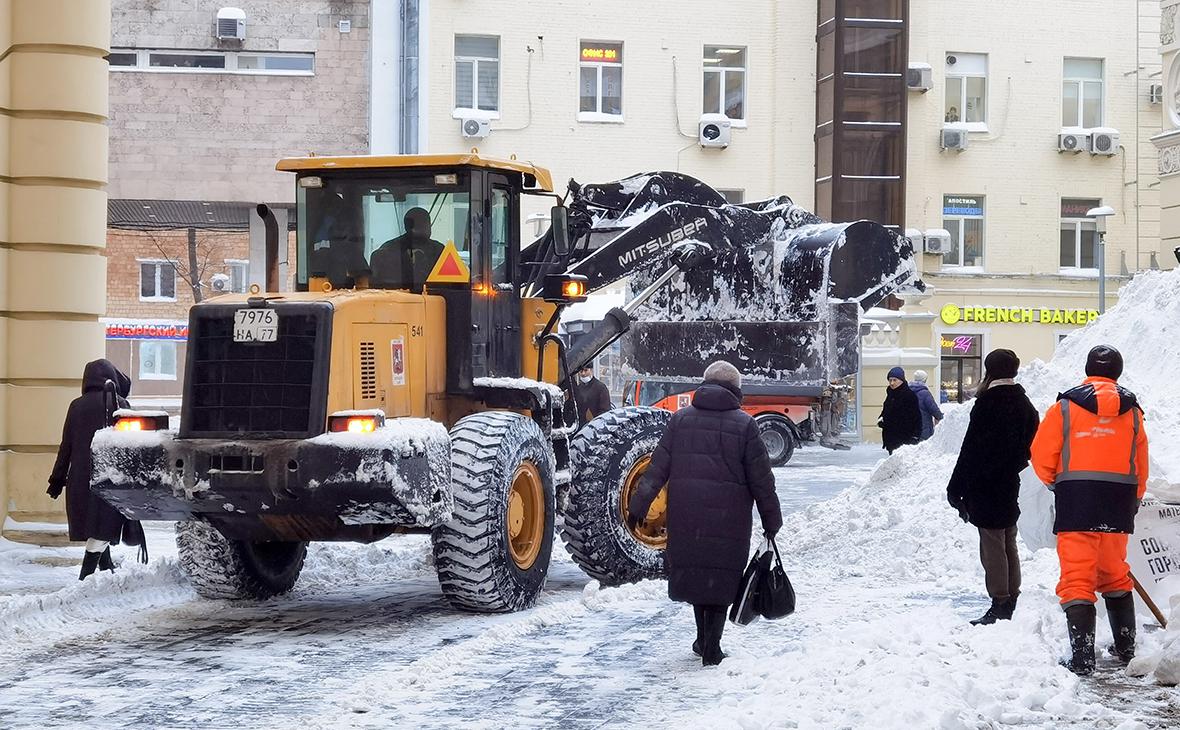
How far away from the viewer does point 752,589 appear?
325 inches

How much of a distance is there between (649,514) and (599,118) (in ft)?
74.1

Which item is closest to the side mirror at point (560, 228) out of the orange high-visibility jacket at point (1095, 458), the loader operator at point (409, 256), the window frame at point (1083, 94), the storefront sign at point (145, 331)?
the loader operator at point (409, 256)

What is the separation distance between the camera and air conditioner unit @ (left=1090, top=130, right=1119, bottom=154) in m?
35.4

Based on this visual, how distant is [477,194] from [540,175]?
2.62 ft

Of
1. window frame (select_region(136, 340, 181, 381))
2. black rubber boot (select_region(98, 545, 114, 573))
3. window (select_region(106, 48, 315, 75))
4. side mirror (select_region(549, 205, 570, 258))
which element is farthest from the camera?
window frame (select_region(136, 340, 181, 381))

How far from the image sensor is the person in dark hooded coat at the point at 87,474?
10898 millimetres

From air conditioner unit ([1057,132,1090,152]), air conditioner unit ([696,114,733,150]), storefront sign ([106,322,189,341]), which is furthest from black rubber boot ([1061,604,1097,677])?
storefront sign ([106,322,189,341])

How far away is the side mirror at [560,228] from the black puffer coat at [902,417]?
901 centimetres

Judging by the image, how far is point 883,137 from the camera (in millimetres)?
34281

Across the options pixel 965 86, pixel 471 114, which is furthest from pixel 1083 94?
pixel 471 114

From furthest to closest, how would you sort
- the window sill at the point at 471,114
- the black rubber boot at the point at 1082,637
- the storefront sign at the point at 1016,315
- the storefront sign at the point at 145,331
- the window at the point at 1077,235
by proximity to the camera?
the storefront sign at the point at 145,331 → the window at the point at 1077,235 → the storefront sign at the point at 1016,315 → the window sill at the point at 471,114 → the black rubber boot at the point at 1082,637

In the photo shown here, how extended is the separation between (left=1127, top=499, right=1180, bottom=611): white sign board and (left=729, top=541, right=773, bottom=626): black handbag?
2.11m

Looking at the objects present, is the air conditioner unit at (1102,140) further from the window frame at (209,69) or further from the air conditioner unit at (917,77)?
the window frame at (209,69)

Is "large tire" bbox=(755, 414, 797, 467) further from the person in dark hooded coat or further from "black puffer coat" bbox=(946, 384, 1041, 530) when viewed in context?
"black puffer coat" bbox=(946, 384, 1041, 530)
